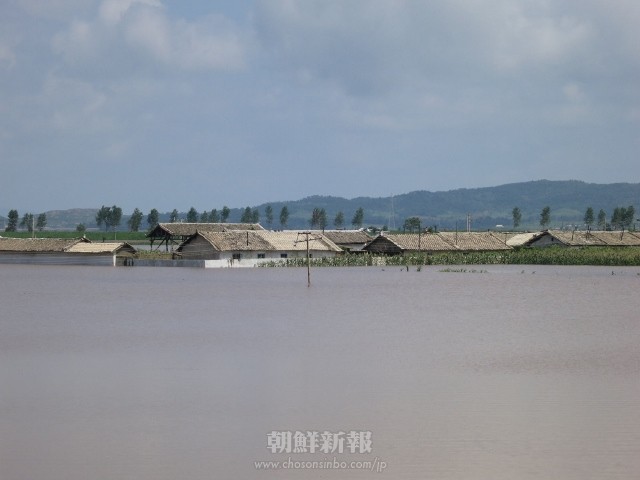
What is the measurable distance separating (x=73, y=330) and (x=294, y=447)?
15703mm

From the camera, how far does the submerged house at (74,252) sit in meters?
63.6

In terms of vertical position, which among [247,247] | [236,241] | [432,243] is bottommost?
[247,247]

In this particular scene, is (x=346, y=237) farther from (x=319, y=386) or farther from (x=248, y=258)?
(x=319, y=386)

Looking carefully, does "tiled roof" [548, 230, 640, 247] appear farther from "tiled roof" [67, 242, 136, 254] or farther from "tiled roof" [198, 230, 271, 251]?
"tiled roof" [67, 242, 136, 254]

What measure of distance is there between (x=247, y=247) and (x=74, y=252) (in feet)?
36.4

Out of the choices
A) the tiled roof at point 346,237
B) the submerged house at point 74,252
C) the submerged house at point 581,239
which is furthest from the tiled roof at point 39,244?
A: the submerged house at point 581,239

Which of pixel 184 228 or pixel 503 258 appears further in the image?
pixel 503 258

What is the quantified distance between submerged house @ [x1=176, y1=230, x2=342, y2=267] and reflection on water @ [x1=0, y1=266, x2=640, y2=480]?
74.8ft

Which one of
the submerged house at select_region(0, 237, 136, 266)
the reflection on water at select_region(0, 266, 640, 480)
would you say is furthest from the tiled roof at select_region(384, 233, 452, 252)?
the reflection on water at select_region(0, 266, 640, 480)

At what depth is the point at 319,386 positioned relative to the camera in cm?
1722

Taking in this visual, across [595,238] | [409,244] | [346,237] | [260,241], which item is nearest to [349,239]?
A: [346,237]

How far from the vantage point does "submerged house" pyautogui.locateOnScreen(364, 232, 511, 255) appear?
65938 mm

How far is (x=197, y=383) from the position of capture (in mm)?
17422

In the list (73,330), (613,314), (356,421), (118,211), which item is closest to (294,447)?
(356,421)
